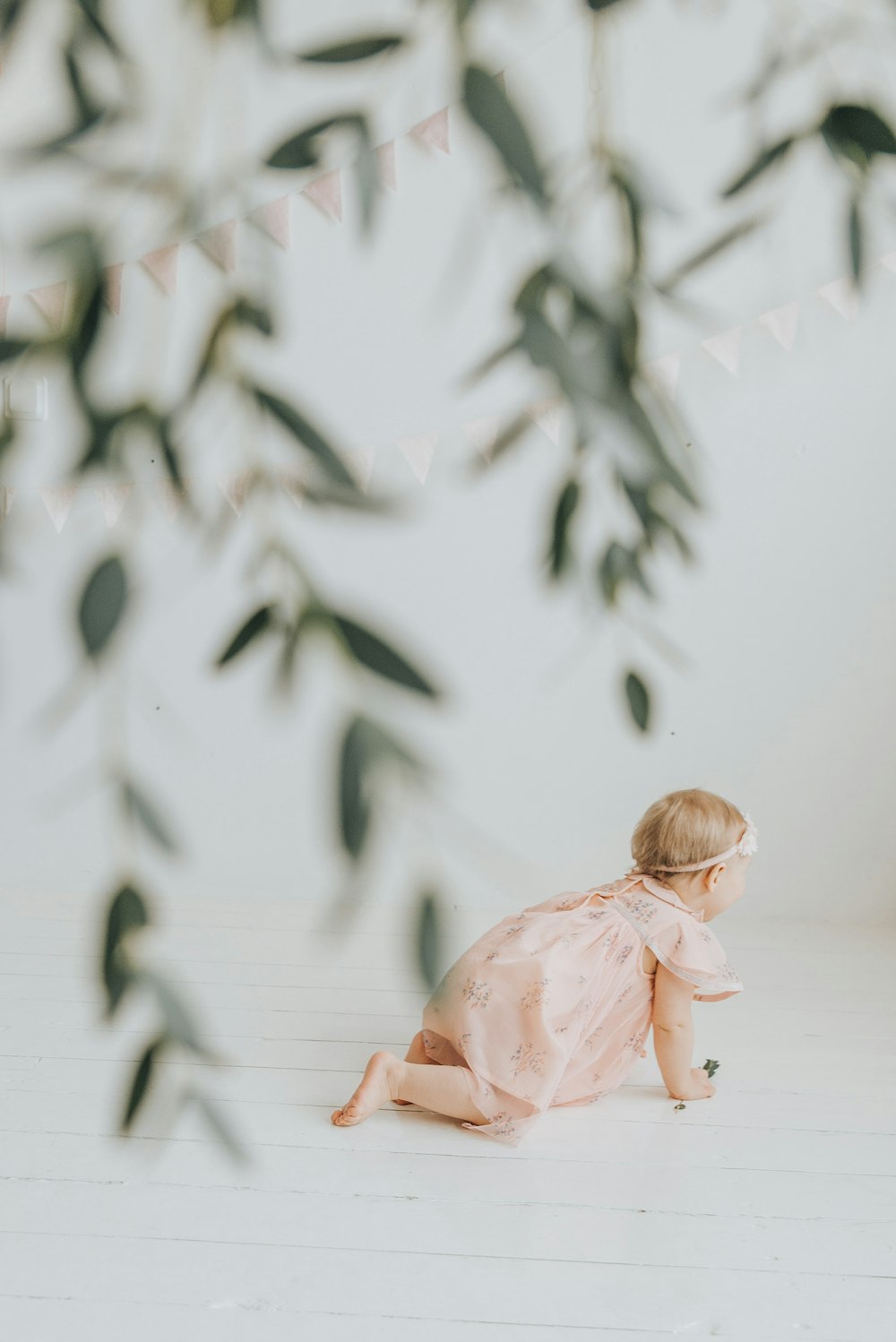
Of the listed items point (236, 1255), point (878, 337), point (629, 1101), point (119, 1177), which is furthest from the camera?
point (878, 337)

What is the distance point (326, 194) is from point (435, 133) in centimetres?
19

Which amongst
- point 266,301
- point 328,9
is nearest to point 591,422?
point 266,301

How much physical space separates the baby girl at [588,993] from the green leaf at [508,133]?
149cm

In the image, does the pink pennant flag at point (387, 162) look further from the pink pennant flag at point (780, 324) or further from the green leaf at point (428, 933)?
the green leaf at point (428, 933)

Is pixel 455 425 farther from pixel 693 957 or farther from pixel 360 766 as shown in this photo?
pixel 360 766

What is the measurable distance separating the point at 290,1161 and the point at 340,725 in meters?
1.41

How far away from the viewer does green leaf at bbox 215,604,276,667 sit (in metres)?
0.36

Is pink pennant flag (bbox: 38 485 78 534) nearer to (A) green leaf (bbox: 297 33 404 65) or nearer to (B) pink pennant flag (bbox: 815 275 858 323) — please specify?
(B) pink pennant flag (bbox: 815 275 858 323)

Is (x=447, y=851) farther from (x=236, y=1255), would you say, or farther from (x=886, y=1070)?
(x=236, y=1255)

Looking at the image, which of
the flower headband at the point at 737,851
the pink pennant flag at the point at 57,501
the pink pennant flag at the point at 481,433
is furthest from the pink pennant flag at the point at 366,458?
the flower headband at the point at 737,851

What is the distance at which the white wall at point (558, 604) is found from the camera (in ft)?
8.51

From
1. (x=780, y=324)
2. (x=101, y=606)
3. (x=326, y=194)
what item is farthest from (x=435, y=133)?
(x=101, y=606)

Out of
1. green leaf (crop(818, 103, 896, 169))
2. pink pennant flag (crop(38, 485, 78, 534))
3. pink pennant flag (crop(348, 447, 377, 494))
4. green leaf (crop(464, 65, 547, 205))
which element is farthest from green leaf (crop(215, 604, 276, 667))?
pink pennant flag (crop(38, 485, 78, 534))

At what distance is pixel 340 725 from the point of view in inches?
12.5
